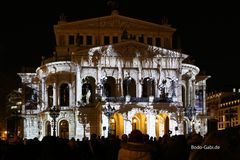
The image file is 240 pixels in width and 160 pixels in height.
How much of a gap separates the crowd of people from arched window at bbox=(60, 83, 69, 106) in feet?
179

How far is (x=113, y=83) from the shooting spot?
2918 inches

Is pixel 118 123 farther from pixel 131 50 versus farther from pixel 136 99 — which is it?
pixel 131 50

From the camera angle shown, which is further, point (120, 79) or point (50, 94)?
point (50, 94)

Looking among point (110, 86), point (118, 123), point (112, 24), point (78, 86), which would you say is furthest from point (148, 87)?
point (112, 24)

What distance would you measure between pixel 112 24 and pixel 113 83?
940cm

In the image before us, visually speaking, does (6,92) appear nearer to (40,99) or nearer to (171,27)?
(40,99)

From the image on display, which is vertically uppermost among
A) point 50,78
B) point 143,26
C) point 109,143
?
point 143,26

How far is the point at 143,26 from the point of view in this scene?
79562 millimetres

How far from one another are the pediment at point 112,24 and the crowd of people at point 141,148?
5829cm

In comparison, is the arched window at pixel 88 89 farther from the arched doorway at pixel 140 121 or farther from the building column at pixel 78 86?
the arched doorway at pixel 140 121

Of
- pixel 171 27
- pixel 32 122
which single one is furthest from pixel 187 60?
pixel 32 122

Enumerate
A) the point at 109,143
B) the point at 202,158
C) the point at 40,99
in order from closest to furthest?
the point at 202,158, the point at 109,143, the point at 40,99

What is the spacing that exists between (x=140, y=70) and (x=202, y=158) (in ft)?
221

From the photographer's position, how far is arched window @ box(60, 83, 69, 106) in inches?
2936
